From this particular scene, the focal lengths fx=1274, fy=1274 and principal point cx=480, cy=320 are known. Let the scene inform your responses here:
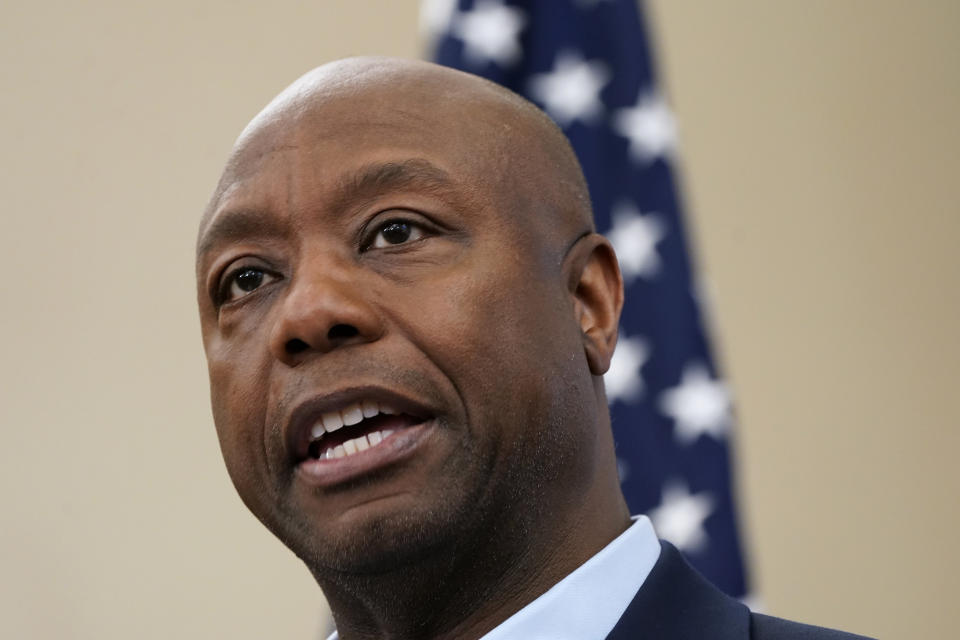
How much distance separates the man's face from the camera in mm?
1801

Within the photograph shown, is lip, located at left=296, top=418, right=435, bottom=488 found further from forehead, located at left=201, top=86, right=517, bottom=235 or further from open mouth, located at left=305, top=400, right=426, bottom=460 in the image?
forehead, located at left=201, top=86, right=517, bottom=235

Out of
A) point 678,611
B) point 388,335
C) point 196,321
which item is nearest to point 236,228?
point 388,335

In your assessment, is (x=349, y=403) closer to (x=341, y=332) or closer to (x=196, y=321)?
(x=341, y=332)

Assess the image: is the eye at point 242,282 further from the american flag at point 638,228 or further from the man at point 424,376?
the american flag at point 638,228

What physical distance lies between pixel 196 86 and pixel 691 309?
1905 mm

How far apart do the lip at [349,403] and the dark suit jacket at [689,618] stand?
1.38 feet

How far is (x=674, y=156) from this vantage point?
10.3 ft

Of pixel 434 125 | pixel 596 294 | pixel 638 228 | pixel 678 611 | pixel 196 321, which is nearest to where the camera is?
pixel 678 611

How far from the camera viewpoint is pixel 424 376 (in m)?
1.81

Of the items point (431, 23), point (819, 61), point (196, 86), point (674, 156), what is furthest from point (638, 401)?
point (196, 86)

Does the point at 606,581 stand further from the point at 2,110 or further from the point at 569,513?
the point at 2,110

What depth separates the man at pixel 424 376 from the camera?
181 centimetres

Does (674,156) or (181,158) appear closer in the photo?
(674,156)

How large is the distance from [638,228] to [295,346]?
141 cm
